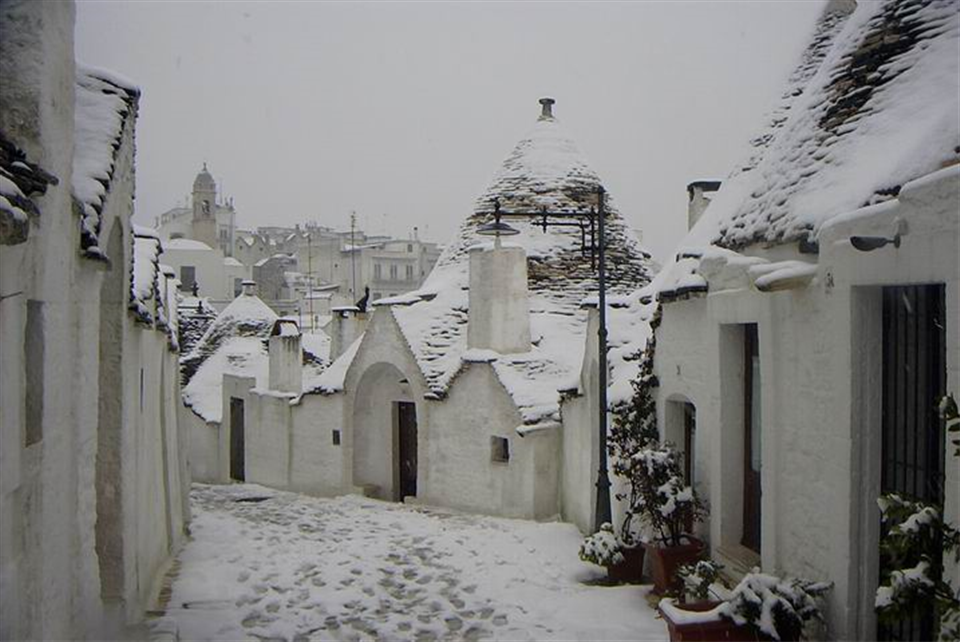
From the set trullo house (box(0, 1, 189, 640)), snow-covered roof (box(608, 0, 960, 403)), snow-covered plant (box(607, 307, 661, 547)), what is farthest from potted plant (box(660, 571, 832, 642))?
trullo house (box(0, 1, 189, 640))

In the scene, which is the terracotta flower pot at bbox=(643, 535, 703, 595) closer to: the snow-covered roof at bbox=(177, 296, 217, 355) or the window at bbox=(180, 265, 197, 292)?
the snow-covered roof at bbox=(177, 296, 217, 355)

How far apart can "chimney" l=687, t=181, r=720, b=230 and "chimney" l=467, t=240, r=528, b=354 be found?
15.3 ft

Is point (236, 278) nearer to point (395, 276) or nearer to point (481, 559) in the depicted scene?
point (395, 276)

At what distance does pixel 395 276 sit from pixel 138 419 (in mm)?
51252

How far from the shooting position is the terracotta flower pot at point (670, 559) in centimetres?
750

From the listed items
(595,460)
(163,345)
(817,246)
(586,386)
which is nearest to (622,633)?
(817,246)

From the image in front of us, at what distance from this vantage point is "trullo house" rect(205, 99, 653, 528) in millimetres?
14883

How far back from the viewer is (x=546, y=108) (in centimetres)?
2261

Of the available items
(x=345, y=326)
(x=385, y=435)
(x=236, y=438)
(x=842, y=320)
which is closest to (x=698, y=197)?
(x=842, y=320)

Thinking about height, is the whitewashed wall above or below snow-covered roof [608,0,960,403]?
below

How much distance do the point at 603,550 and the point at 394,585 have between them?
2.23 meters

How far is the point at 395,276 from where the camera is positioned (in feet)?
193

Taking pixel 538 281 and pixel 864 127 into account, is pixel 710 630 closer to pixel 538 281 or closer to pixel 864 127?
pixel 864 127

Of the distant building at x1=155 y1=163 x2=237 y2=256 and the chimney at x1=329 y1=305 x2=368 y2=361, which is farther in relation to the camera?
the distant building at x1=155 y1=163 x2=237 y2=256
